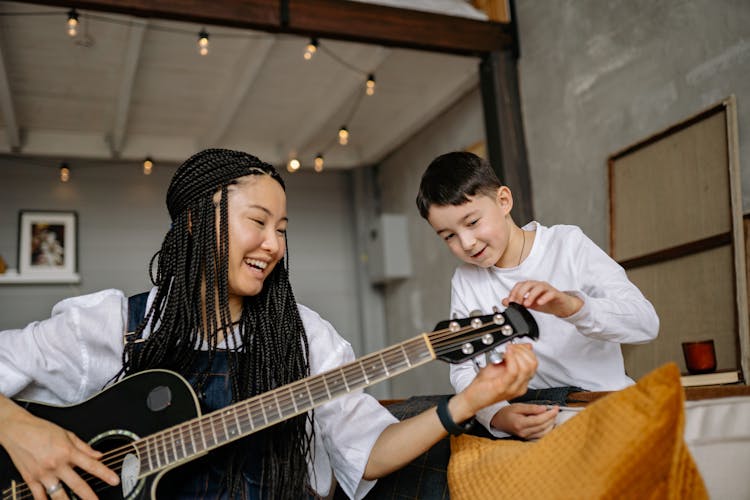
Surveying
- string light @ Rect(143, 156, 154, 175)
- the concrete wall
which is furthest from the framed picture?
the concrete wall

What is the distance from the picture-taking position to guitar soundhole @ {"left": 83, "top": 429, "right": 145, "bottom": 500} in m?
1.18

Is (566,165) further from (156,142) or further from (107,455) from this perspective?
(156,142)

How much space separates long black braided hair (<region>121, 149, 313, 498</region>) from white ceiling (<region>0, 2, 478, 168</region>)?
300 cm

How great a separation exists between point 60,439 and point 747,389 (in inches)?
46.0

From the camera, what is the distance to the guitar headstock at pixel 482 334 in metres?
1.10

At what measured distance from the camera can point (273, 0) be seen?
11.7ft

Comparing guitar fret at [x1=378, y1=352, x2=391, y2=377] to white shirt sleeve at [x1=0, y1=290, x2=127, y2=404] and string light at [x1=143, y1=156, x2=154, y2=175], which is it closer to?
white shirt sleeve at [x1=0, y1=290, x2=127, y2=404]

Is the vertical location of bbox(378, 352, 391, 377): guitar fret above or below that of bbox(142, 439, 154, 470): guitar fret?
above

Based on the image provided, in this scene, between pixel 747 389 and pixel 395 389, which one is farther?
pixel 395 389

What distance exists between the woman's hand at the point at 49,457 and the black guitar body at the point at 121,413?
35mm

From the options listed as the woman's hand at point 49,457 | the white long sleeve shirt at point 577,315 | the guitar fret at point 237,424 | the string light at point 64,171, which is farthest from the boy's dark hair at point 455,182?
the string light at point 64,171

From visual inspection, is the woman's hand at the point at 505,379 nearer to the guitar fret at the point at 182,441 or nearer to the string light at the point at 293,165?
the guitar fret at the point at 182,441

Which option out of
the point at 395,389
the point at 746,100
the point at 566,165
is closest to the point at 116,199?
the point at 395,389

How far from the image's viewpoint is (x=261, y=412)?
117cm
